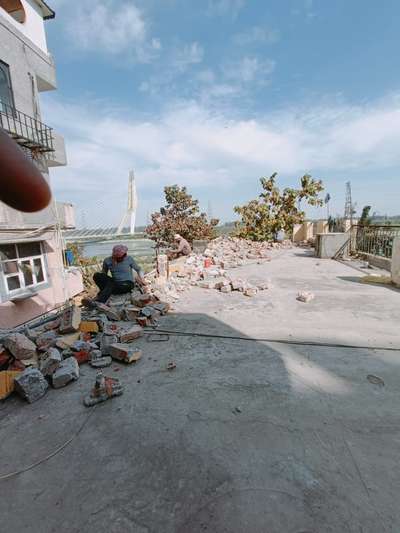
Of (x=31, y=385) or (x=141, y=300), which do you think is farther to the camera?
(x=141, y=300)

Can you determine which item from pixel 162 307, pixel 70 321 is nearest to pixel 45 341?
pixel 70 321

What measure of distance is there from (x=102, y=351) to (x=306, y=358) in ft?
5.95

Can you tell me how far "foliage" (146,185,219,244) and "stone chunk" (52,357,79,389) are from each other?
952 centimetres

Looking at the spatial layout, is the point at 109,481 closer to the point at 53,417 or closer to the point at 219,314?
the point at 53,417

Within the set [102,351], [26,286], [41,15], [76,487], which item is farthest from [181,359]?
[41,15]

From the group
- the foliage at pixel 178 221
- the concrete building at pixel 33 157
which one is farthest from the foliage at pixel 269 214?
the concrete building at pixel 33 157

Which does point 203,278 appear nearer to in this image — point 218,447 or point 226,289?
point 226,289

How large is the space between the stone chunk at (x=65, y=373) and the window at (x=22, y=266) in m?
5.74

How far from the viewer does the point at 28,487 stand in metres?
1.12

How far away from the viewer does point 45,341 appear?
222cm

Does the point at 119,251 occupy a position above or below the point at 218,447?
above

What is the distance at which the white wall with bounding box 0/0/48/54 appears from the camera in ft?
23.0

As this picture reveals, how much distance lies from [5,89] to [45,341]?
7.37 meters

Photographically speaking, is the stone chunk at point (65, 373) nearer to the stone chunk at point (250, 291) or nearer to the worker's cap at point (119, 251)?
the worker's cap at point (119, 251)
